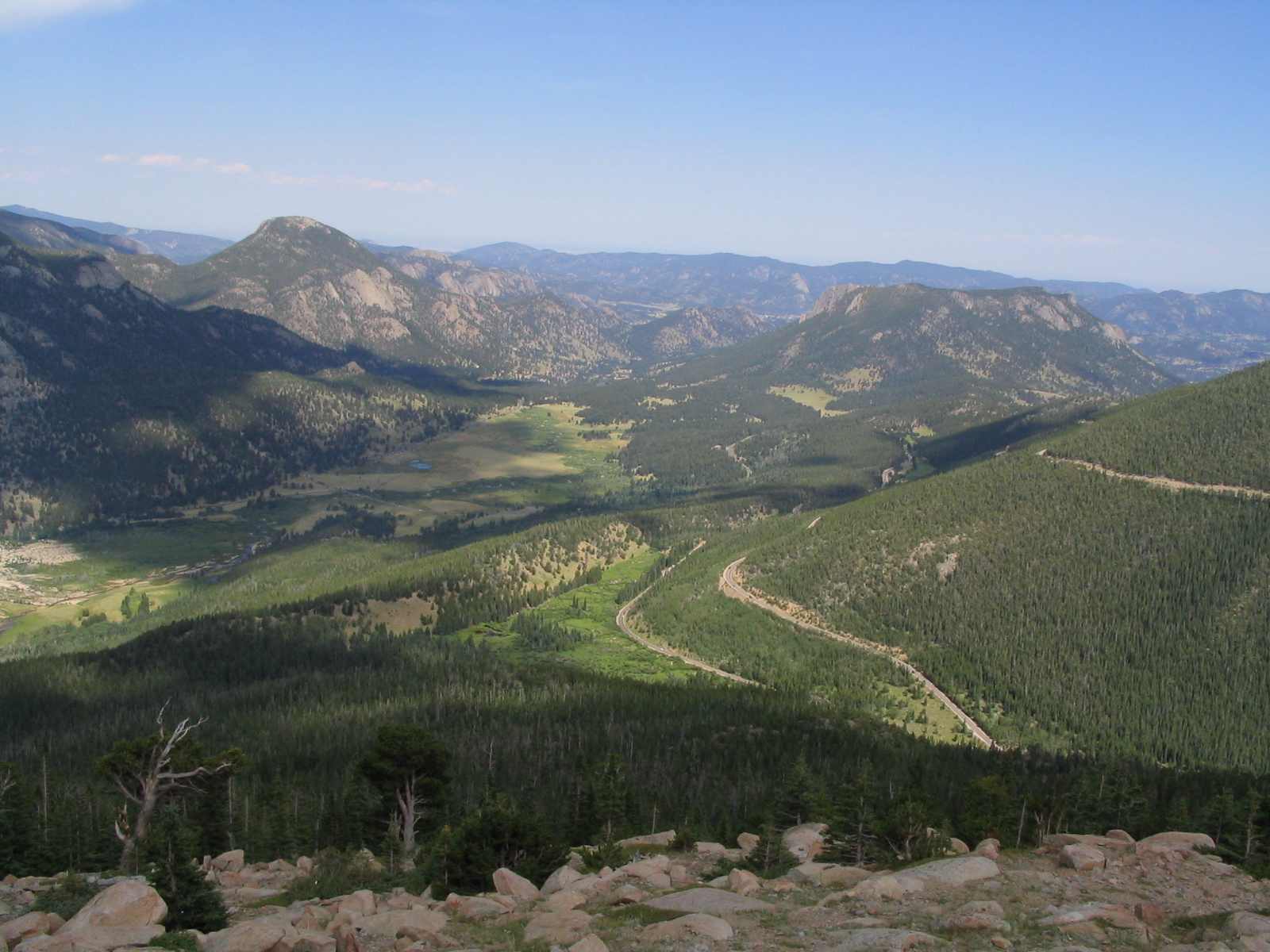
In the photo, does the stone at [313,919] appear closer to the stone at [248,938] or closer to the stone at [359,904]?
the stone at [359,904]

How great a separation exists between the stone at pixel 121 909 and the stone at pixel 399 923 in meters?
8.32

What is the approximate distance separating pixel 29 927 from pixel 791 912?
3141 cm

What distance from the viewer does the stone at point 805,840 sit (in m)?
60.4

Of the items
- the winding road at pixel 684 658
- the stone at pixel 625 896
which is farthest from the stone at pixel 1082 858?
the winding road at pixel 684 658

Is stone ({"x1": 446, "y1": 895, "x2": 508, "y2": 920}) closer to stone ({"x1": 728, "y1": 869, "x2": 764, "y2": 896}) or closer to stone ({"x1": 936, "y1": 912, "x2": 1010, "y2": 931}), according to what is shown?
stone ({"x1": 728, "y1": 869, "x2": 764, "y2": 896})

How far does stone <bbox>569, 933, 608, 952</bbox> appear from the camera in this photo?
3500 cm

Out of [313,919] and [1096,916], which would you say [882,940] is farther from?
[313,919]

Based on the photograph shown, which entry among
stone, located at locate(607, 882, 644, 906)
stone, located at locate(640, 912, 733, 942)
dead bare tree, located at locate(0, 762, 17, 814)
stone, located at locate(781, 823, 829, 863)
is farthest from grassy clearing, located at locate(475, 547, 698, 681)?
stone, located at locate(640, 912, 733, 942)

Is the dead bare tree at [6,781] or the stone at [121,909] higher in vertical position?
the stone at [121,909]

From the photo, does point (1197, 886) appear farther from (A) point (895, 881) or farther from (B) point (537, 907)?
(B) point (537, 907)

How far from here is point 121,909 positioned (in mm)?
37562

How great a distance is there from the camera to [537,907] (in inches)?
1698

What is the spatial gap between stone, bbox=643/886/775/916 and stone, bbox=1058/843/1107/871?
1605 centimetres

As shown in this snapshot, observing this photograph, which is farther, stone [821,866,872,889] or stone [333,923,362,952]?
stone [821,866,872,889]
